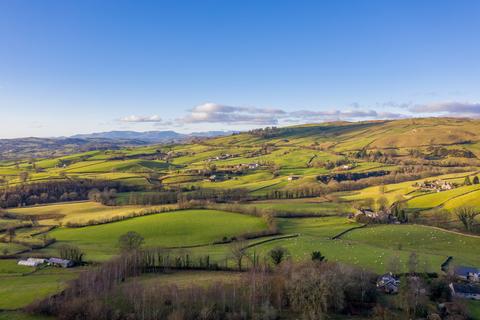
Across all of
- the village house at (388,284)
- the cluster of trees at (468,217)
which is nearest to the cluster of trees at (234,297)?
the village house at (388,284)

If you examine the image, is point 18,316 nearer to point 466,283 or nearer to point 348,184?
point 466,283

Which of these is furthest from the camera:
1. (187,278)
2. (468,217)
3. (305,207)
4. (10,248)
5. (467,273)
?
(305,207)

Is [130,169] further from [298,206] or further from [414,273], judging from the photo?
[414,273]

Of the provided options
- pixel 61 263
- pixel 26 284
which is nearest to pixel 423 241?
pixel 61 263

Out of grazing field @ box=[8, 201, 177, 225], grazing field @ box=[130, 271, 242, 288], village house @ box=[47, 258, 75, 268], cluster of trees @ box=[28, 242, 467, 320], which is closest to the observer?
cluster of trees @ box=[28, 242, 467, 320]

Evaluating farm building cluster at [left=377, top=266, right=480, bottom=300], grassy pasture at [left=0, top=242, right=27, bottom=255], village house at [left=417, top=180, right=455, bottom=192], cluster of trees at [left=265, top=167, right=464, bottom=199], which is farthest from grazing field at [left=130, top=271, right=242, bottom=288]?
village house at [left=417, top=180, right=455, bottom=192]

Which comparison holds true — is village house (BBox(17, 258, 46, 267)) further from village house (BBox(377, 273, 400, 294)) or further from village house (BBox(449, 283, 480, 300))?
village house (BBox(449, 283, 480, 300))
